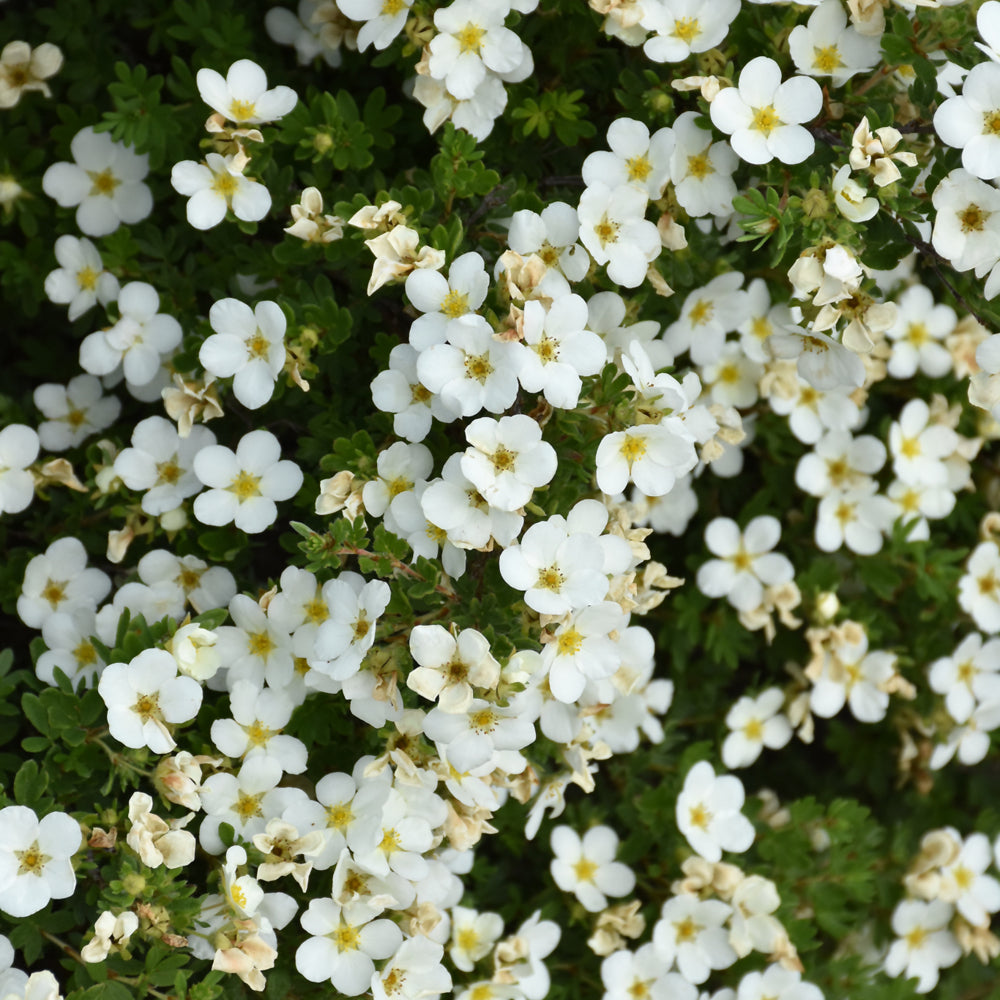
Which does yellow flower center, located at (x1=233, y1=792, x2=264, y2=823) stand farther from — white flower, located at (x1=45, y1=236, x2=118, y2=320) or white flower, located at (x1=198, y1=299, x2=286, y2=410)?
white flower, located at (x1=45, y1=236, x2=118, y2=320)

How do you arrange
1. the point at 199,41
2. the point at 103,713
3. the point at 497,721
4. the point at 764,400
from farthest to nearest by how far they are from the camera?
the point at 764,400, the point at 199,41, the point at 103,713, the point at 497,721

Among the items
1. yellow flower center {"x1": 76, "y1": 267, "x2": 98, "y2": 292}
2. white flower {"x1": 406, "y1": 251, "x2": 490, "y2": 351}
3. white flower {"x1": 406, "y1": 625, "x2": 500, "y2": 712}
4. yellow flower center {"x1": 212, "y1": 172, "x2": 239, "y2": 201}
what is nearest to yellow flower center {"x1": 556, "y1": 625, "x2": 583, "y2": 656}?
white flower {"x1": 406, "y1": 625, "x2": 500, "y2": 712}

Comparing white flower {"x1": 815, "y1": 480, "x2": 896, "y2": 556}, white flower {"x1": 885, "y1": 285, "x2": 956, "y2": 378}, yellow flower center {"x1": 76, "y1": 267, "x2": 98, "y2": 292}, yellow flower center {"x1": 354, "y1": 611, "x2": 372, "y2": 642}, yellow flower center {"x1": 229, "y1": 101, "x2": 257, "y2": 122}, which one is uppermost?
yellow flower center {"x1": 229, "y1": 101, "x2": 257, "y2": 122}

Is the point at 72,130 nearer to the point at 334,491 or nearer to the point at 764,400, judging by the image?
the point at 334,491

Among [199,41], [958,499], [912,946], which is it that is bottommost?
[912,946]

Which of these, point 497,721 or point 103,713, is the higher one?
point 497,721

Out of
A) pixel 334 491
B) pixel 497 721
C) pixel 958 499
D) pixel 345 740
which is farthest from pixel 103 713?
pixel 958 499

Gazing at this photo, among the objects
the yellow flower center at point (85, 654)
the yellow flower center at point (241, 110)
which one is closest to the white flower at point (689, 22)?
the yellow flower center at point (241, 110)
